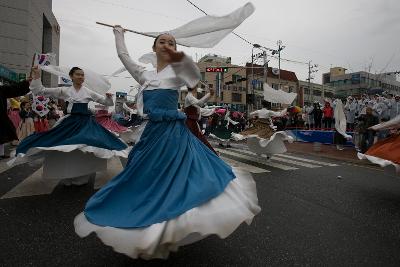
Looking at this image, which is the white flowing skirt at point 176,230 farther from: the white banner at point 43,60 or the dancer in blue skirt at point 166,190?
the white banner at point 43,60

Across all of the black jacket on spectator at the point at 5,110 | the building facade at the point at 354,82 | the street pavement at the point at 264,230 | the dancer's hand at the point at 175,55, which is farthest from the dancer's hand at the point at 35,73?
the building facade at the point at 354,82

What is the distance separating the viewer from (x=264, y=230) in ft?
11.9

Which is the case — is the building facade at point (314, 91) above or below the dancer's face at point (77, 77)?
above

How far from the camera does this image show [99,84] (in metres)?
5.77

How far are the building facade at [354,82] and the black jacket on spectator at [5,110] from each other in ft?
202

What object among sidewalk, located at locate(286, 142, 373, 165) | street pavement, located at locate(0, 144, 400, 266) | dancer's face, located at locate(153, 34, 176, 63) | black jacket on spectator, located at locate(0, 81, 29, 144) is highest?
dancer's face, located at locate(153, 34, 176, 63)

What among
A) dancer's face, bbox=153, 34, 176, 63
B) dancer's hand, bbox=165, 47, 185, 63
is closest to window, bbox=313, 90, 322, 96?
dancer's face, bbox=153, 34, 176, 63

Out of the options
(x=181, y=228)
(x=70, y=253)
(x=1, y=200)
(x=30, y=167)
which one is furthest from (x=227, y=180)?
(x=30, y=167)

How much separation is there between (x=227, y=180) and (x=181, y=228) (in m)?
0.61

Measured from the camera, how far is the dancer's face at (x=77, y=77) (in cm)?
535

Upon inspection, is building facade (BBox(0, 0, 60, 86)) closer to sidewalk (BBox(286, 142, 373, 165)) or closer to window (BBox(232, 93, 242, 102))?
sidewalk (BBox(286, 142, 373, 165))

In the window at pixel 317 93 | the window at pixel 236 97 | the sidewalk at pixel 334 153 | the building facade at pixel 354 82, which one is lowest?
the sidewalk at pixel 334 153

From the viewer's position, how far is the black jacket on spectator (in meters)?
4.70

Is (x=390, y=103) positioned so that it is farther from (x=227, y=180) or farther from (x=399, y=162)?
(x=227, y=180)
